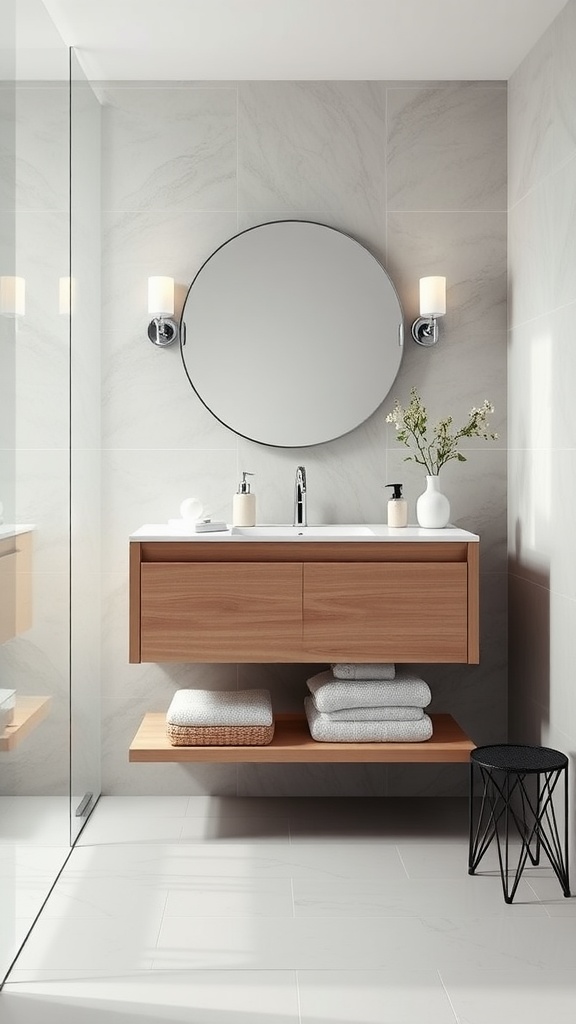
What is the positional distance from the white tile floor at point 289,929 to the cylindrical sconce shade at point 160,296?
176 cm

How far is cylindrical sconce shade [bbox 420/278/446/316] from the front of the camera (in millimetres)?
3404

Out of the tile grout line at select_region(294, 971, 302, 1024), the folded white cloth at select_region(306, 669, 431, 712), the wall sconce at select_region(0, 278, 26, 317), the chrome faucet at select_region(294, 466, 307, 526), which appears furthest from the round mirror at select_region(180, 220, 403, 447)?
the tile grout line at select_region(294, 971, 302, 1024)

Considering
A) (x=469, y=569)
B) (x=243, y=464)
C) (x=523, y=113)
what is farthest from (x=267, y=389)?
(x=523, y=113)

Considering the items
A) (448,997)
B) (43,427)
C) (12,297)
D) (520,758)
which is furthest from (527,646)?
(12,297)

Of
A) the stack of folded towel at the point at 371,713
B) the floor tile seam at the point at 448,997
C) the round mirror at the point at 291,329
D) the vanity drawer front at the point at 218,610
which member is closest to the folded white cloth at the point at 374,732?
the stack of folded towel at the point at 371,713

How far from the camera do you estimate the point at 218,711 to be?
3.16 metres

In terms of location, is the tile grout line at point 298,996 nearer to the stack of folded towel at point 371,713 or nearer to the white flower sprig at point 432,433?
the stack of folded towel at point 371,713

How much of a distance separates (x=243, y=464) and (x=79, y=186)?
3.57 ft

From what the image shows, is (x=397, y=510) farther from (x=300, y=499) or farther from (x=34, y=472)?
(x=34, y=472)

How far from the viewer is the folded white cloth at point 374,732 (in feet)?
10.3

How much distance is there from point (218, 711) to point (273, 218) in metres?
1.74

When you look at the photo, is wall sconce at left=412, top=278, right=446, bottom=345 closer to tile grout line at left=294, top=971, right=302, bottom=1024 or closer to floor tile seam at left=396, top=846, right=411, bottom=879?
floor tile seam at left=396, top=846, right=411, bottom=879

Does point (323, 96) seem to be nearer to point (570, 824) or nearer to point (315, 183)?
point (315, 183)

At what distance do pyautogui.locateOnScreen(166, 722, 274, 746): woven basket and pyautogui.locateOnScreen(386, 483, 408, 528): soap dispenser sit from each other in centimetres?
81
